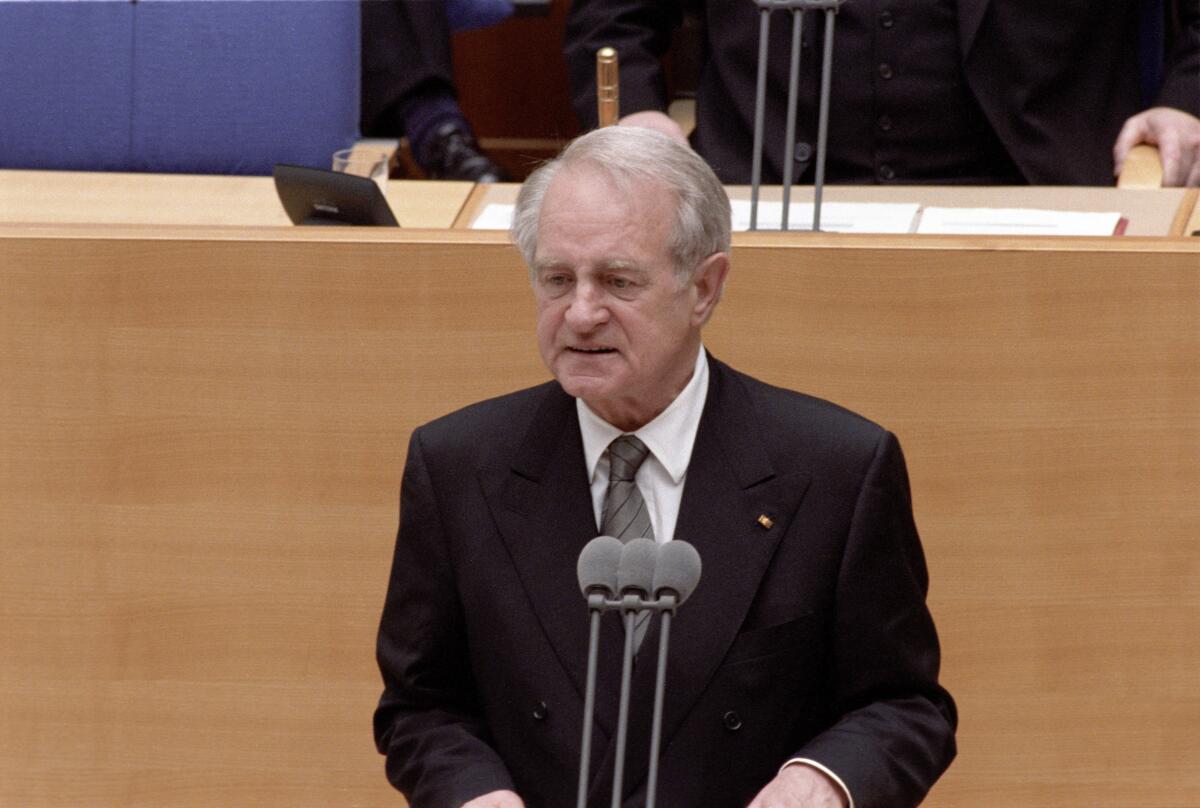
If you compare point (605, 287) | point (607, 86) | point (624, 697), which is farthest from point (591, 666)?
point (607, 86)

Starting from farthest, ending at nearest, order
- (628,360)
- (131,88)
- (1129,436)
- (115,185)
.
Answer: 1. (131,88)
2. (115,185)
3. (1129,436)
4. (628,360)

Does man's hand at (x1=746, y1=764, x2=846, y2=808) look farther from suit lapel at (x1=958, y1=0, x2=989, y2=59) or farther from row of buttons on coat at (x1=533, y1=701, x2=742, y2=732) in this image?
suit lapel at (x1=958, y1=0, x2=989, y2=59)

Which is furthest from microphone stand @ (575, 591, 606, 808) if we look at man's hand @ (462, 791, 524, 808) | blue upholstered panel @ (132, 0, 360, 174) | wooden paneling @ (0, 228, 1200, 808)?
blue upholstered panel @ (132, 0, 360, 174)

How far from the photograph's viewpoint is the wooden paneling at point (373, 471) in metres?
2.39

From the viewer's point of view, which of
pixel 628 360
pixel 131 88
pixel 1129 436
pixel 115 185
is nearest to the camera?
pixel 628 360

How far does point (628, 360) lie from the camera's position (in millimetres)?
1790

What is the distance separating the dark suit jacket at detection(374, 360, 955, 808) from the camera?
1.82 meters

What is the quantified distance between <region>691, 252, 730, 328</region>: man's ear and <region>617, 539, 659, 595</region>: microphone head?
45cm

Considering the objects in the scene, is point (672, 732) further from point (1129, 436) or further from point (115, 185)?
point (115, 185)

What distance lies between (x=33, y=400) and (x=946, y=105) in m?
1.56

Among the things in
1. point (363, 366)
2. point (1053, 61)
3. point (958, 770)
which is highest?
point (1053, 61)

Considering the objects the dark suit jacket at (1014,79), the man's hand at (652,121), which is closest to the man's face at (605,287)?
the man's hand at (652,121)

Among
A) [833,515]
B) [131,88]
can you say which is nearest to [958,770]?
[833,515]

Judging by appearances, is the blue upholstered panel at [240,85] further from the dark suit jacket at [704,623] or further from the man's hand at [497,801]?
the man's hand at [497,801]
